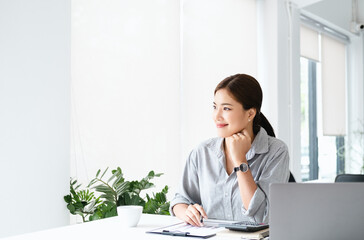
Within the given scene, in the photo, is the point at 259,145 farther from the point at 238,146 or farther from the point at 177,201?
the point at 177,201

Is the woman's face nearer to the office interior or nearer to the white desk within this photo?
the white desk

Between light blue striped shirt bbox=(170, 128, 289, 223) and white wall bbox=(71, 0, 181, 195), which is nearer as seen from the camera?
light blue striped shirt bbox=(170, 128, 289, 223)

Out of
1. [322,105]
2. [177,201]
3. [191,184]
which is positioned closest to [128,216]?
[177,201]

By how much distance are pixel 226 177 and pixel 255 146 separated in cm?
22

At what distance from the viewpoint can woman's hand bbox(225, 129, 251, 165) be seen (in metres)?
2.11

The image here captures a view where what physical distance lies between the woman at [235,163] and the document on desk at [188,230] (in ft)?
0.73

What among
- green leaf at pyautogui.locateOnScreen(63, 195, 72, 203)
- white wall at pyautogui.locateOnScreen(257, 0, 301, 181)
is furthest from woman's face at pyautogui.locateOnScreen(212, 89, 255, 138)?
white wall at pyautogui.locateOnScreen(257, 0, 301, 181)

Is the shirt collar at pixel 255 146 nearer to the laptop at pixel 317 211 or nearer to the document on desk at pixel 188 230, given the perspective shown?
the document on desk at pixel 188 230

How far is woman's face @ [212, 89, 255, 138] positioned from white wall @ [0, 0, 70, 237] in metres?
1.19

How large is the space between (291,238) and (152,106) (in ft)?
8.98

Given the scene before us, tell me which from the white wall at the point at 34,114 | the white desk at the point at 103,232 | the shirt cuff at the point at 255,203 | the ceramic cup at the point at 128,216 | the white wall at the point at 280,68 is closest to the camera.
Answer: the white desk at the point at 103,232

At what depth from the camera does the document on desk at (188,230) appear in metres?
1.62

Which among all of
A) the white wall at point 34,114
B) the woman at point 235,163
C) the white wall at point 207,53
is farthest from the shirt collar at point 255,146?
the white wall at point 207,53

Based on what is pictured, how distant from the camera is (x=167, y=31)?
13.5ft
